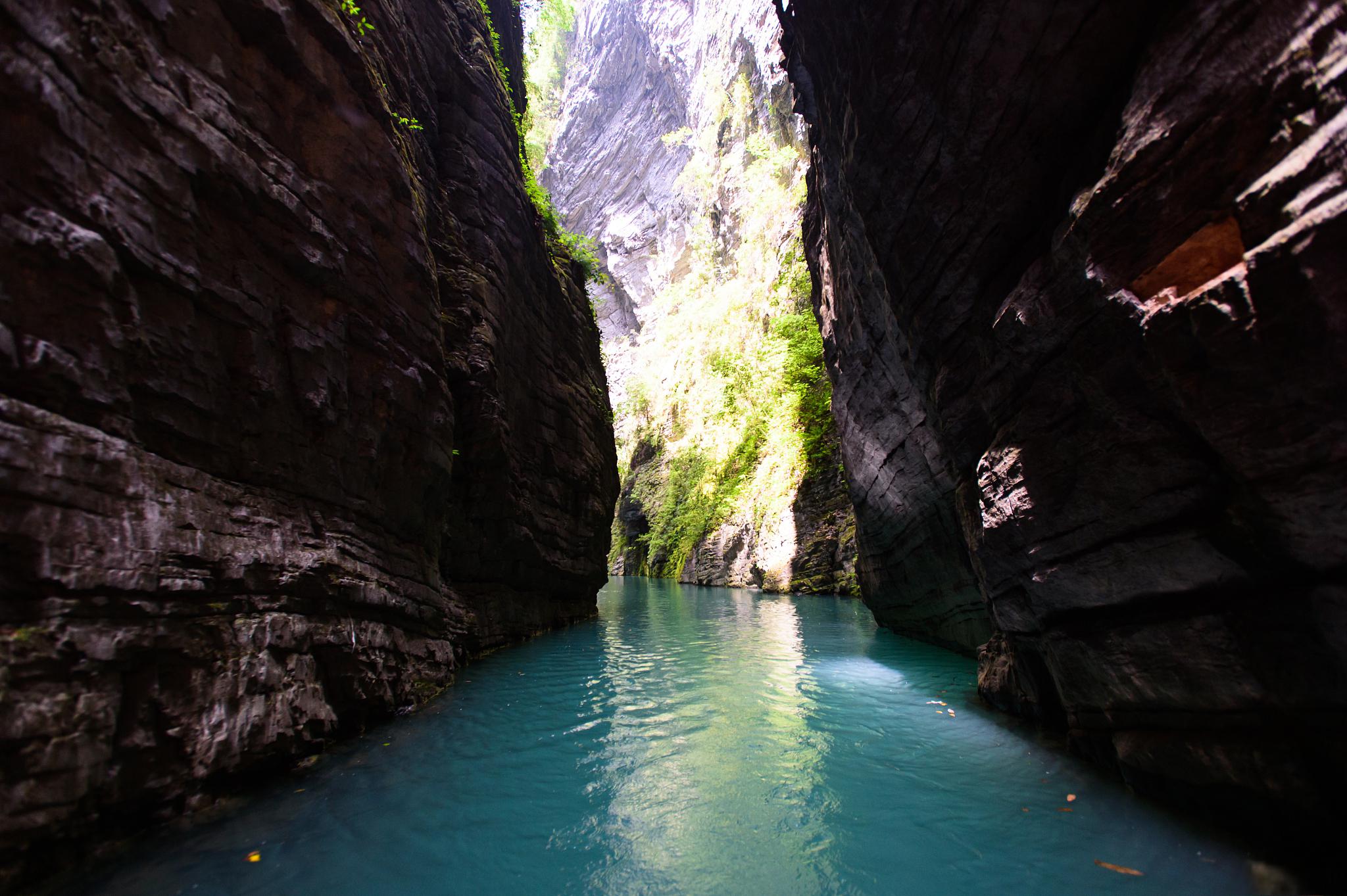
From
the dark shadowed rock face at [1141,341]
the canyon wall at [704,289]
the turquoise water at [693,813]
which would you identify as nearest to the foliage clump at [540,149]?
the canyon wall at [704,289]

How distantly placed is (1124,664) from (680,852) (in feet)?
10.5

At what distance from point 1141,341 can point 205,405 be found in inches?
247

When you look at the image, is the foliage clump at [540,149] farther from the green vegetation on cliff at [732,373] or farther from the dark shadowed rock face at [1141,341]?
the dark shadowed rock face at [1141,341]

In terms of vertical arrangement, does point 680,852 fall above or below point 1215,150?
below

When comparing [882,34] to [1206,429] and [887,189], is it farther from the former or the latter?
[1206,429]

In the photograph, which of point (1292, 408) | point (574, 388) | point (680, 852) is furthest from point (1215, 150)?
point (574, 388)

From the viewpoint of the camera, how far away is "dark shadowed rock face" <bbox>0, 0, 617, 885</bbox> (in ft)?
9.87

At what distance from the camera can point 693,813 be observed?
4.00m

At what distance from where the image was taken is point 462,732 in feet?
18.4

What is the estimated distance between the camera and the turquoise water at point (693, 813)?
311cm

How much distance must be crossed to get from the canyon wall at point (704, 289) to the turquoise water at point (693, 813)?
11325 mm

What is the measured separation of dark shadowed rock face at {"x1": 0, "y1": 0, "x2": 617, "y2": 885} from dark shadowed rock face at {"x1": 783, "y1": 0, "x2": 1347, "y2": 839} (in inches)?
218

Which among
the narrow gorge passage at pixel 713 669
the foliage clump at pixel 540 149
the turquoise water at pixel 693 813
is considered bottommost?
the turquoise water at pixel 693 813

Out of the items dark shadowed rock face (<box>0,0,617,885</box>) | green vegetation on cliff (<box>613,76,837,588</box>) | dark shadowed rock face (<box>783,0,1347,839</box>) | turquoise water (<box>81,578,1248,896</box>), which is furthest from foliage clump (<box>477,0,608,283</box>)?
turquoise water (<box>81,578,1248,896</box>)
